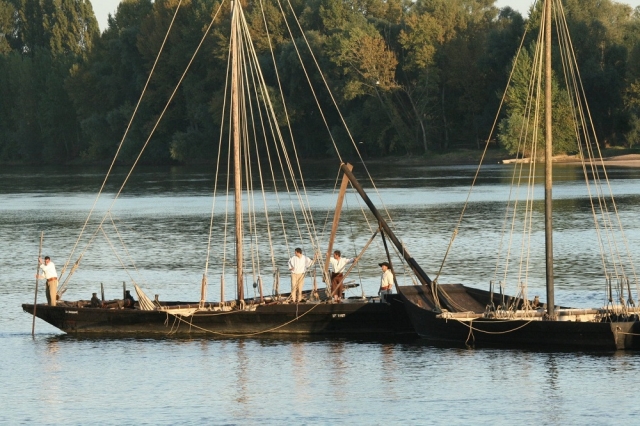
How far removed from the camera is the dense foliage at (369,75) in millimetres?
148000

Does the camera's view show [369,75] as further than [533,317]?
Yes

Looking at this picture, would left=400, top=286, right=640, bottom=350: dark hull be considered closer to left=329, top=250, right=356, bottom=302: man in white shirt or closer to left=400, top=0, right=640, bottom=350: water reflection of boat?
left=400, top=0, right=640, bottom=350: water reflection of boat

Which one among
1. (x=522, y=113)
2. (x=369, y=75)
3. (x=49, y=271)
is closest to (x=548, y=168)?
(x=49, y=271)

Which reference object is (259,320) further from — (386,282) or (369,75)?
(369,75)

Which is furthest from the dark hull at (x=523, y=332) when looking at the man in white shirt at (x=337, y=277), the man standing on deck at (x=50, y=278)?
the man standing on deck at (x=50, y=278)

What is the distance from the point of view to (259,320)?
38.7 meters

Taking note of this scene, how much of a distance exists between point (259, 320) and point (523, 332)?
317 inches

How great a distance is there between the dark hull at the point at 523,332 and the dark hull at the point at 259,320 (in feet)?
3.52

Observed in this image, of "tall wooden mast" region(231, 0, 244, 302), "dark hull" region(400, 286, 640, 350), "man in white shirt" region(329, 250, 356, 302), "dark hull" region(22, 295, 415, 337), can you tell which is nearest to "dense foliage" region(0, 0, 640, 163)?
"tall wooden mast" region(231, 0, 244, 302)

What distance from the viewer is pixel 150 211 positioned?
94375 mm

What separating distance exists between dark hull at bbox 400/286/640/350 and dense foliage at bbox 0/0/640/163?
103 m

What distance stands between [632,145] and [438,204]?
198ft

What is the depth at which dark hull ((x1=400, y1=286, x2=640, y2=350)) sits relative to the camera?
34.6 metres

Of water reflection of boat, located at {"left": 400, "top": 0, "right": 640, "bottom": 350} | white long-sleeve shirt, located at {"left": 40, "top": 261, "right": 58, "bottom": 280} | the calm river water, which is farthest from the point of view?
white long-sleeve shirt, located at {"left": 40, "top": 261, "right": 58, "bottom": 280}
